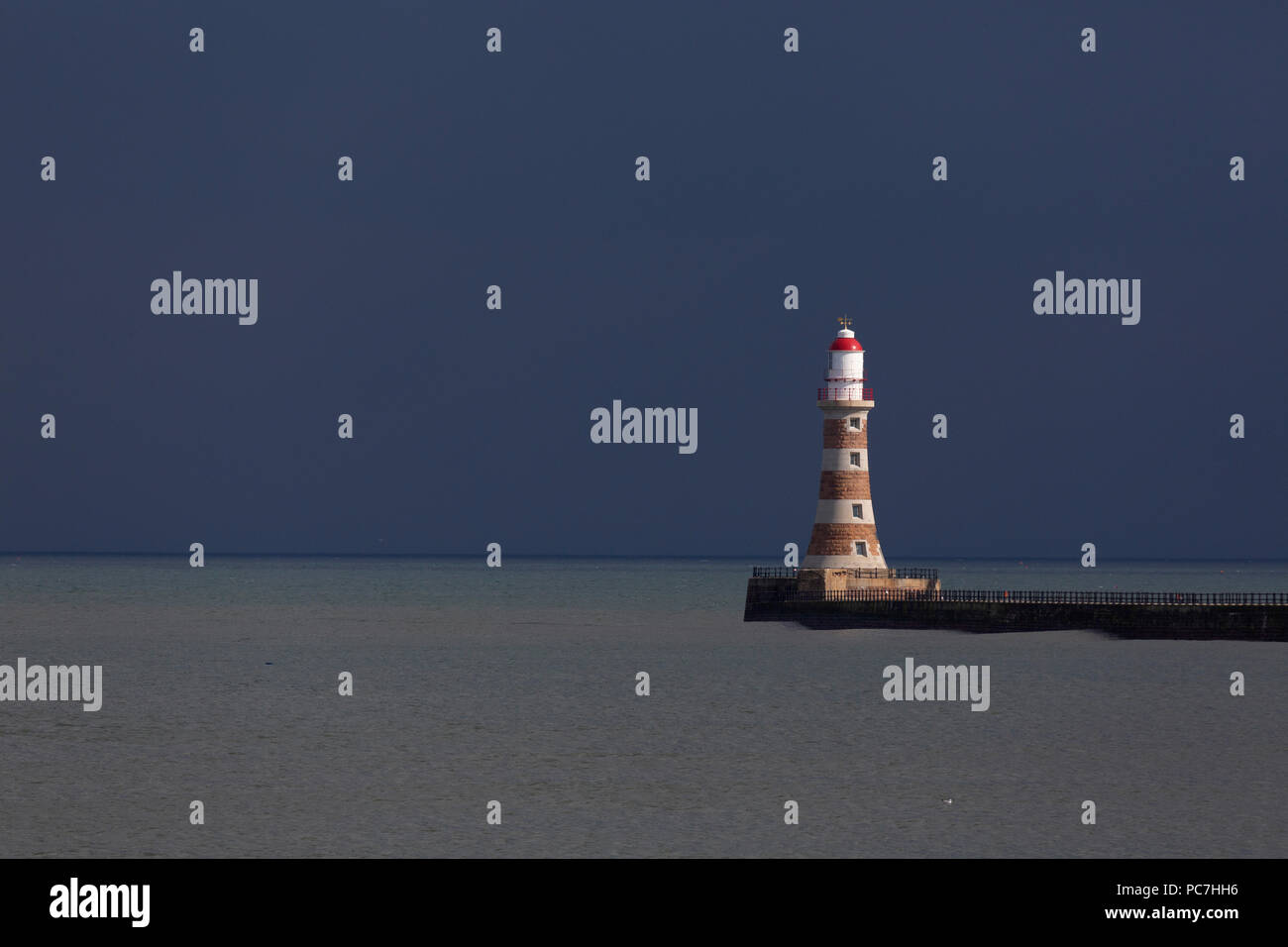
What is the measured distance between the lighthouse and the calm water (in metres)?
4.73

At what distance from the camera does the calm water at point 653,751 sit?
2803cm

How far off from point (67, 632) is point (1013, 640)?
5132 centimetres

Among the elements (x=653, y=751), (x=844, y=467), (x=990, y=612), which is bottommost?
(x=653, y=751)

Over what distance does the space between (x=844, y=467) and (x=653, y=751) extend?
30883mm

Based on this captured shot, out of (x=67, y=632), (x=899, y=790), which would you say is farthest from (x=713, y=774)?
(x=67, y=632)

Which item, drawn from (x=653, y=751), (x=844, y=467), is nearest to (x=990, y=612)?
(x=844, y=467)

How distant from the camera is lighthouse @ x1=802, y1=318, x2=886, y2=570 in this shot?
67.8 metres

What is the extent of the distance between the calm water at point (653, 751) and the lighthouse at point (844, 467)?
15.5 feet

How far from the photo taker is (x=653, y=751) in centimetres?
3894

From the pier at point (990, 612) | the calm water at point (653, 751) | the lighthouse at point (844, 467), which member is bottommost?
the calm water at point (653, 751)

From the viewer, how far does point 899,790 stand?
33.0m

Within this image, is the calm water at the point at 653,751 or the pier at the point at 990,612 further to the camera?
the pier at the point at 990,612

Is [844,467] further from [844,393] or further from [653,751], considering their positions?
[653,751]
